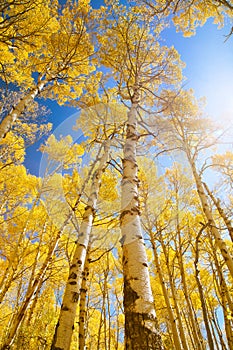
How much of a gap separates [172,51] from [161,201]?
4.84 metres

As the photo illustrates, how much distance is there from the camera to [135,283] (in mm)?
1605

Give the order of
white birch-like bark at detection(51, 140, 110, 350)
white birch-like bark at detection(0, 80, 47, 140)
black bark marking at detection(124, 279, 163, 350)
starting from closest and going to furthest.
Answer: black bark marking at detection(124, 279, 163, 350) → white birch-like bark at detection(51, 140, 110, 350) → white birch-like bark at detection(0, 80, 47, 140)

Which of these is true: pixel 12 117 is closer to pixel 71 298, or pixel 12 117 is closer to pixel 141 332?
pixel 71 298

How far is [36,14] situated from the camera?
5.66 m

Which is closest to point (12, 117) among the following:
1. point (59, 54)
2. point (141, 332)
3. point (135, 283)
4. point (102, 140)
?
point (102, 140)

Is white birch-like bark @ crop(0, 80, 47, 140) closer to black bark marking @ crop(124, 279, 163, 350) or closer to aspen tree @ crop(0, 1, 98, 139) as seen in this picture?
aspen tree @ crop(0, 1, 98, 139)

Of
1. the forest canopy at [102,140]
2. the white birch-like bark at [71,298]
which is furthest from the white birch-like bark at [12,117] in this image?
the white birch-like bark at [71,298]

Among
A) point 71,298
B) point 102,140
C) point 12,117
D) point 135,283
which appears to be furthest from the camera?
point 102,140

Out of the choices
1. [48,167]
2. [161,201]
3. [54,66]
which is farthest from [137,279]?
[48,167]

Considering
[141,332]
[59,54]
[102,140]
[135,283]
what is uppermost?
[59,54]

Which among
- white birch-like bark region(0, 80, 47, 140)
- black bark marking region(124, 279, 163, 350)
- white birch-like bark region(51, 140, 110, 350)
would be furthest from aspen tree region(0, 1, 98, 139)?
black bark marking region(124, 279, 163, 350)

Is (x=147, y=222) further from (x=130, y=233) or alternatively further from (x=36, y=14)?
(x=36, y=14)

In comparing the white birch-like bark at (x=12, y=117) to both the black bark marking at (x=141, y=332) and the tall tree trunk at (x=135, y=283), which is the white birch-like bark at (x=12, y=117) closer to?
the tall tree trunk at (x=135, y=283)

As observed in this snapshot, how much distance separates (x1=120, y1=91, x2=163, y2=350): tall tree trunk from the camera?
130cm
